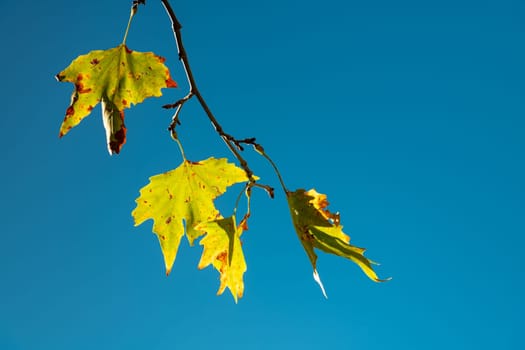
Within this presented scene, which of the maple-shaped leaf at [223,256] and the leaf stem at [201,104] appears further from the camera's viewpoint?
the maple-shaped leaf at [223,256]

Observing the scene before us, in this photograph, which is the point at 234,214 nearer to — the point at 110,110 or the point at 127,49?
the point at 110,110

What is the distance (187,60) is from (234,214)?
1.07 feet

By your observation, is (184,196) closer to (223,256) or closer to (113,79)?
(223,256)

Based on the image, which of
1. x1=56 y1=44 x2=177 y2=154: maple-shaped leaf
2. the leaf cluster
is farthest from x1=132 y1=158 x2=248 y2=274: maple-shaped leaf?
x1=56 y1=44 x2=177 y2=154: maple-shaped leaf

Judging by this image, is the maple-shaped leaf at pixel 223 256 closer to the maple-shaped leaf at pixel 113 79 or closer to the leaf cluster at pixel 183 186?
the leaf cluster at pixel 183 186

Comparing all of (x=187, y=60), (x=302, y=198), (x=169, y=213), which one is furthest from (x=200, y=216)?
(x=187, y=60)

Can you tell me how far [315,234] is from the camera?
3.03ft

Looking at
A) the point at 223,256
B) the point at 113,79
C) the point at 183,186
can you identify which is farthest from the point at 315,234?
the point at 113,79

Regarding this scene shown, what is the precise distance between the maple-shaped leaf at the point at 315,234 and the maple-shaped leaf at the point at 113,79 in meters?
0.36

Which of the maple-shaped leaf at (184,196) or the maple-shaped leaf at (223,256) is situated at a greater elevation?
the maple-shaped leaf at (184,196)

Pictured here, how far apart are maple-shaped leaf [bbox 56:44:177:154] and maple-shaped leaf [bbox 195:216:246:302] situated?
0.99ft

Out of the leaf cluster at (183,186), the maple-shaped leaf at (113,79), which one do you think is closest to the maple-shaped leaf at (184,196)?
the leaf cluster at (183,186)

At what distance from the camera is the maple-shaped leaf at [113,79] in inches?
39.7

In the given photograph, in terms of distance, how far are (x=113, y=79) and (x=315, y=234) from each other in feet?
1.70
